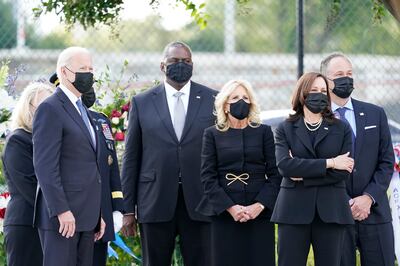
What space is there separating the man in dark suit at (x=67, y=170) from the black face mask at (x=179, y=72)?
3.77ft

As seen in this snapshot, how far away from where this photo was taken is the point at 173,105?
803cm

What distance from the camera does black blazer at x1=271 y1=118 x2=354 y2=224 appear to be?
716 cm

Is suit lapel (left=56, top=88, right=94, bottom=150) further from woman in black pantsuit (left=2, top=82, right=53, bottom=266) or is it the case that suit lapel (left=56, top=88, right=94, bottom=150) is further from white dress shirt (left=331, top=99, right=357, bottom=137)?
white dress shirt (left=331, top=99, right=357, bottom=137)

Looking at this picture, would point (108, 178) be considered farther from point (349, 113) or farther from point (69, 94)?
point (349, 113)

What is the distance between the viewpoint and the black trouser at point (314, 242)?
23.7 ft

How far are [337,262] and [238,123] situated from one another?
132cm

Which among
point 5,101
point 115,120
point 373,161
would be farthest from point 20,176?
point 373,161

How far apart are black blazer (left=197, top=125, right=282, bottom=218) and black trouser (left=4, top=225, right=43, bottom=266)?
1.31 meters

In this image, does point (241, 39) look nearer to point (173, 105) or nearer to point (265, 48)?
point (265, 48)

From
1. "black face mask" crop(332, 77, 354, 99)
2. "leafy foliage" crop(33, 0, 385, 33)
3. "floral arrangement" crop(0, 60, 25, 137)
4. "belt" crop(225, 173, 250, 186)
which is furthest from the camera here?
"floral arrangement" crop(0, 60, 25, 137)

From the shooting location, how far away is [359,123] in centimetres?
774

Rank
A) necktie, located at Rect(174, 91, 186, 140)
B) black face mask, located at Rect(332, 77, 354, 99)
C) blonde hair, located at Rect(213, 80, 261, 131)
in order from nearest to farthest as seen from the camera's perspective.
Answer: blonde hair, located at Rect(213, 80, 261, 131) < black face mask, located at Rect(332, 77, 354, 99) < necktie, located at Rect(174, 91, 186, 140)

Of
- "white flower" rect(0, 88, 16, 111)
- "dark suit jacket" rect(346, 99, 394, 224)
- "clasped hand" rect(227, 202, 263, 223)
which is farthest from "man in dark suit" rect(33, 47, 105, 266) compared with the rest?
"dark suit jacket" rect(346, 99, 394, 224)

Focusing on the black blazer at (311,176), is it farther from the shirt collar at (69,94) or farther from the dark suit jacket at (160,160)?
the shirt collar at (69,94)
